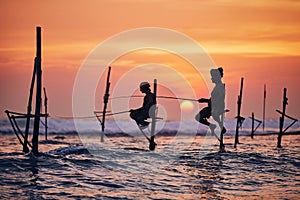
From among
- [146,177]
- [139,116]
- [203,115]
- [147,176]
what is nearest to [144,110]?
[139,116]

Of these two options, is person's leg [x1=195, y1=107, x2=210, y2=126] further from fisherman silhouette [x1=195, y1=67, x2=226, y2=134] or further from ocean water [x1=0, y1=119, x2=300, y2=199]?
ocean water [x1=0, y1=119, x2=300, y2=199]

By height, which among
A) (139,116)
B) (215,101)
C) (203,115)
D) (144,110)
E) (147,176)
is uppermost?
(215,101)

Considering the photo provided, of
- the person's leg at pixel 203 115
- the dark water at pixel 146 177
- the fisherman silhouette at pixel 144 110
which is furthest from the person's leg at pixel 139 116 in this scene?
the person's leg at pixel 203 115

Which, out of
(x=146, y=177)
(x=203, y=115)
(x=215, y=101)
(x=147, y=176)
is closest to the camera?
(x=146, y=177)

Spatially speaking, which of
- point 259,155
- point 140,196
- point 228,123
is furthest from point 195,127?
point 140,196

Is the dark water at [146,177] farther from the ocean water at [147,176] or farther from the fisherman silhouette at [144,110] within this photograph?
the fisherman silhouette at [144,110]

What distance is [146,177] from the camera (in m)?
15.4

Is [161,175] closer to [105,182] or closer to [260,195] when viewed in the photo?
[105,182]

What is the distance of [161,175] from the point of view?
52.4ft

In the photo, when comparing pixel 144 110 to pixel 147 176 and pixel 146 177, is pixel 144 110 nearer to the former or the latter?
pixel 147 176

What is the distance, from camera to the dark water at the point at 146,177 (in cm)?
1280

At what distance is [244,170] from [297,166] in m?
2.50

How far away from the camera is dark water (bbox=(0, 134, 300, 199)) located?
12805 mm

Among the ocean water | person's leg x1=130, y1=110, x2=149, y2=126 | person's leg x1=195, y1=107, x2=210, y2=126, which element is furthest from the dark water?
person's leg x1=195, y1=107, x2=210, y2=126
